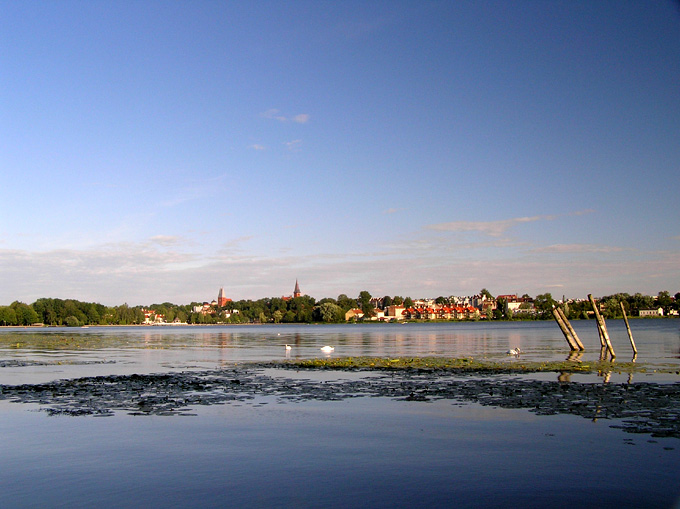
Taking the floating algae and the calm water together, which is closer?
the calm water

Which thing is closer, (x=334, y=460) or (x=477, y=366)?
(x=334, y=460)

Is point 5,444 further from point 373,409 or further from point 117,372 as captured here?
point 117,372

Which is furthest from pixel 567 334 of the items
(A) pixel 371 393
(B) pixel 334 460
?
(B) pixel 334 460

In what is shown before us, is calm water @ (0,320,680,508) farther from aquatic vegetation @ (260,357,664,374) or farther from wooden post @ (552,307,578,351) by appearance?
wooden post @ (552,307,578,351)

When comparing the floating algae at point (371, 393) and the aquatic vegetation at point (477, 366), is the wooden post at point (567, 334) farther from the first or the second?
the floating algae at point (371, 393)

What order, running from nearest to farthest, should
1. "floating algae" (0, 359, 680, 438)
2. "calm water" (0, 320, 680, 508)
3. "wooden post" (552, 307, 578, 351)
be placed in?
"calm water" (0, 320, 680, 508) < "floating algae" (0, 359, 680, 438) < "wooden post" (552, 307, 578, 351)

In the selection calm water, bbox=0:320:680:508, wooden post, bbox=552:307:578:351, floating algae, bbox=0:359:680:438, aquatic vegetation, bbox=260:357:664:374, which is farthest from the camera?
wooden post, bbox=552:307:578:351

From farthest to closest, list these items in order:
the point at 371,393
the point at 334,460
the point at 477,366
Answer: the point at 477,366
the point at 371,393
the point at 334,460

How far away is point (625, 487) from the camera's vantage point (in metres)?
11.2

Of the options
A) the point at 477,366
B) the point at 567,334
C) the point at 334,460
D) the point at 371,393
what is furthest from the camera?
the point at 567,334

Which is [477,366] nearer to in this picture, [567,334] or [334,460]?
[567,334]

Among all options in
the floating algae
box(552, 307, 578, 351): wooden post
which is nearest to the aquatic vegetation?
the floating algae

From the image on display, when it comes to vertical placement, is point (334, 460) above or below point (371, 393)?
below

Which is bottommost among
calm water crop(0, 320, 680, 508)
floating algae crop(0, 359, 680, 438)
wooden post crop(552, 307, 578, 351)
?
calm water crop(0, 320, 680, 508)
